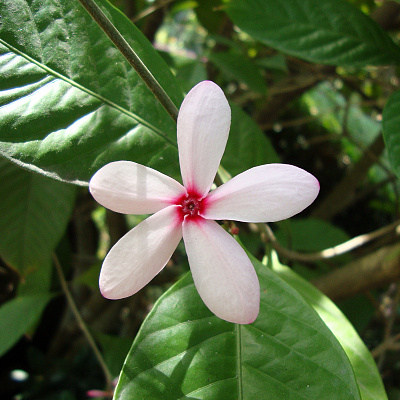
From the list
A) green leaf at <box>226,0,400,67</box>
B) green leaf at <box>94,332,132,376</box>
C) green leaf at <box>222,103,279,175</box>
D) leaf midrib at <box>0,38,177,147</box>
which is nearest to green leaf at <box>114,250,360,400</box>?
leaf midrib at <box>0,38,177,147</box>

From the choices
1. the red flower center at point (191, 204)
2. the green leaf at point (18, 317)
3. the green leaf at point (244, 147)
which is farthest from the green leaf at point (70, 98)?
the green leaf at point (18, 317)

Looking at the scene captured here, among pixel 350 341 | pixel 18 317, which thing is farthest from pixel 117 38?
pixel 18 317

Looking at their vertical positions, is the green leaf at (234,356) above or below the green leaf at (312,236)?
above

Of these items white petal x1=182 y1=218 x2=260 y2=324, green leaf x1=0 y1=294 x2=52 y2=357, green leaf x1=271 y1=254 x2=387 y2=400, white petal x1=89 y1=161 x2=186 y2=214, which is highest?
white petal x1=89 y1=161 x2=186 y2=214

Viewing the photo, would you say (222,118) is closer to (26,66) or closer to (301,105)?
(26,66)

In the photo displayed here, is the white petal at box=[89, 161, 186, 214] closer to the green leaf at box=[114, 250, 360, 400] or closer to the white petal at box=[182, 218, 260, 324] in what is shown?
the white petal at box=[182, 218, 260, 324]

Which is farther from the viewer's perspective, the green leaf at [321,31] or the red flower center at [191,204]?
the green leaf at [321,31]

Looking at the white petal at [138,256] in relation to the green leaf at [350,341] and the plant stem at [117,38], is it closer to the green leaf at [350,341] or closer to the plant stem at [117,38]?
the plant stem at [117,38]
